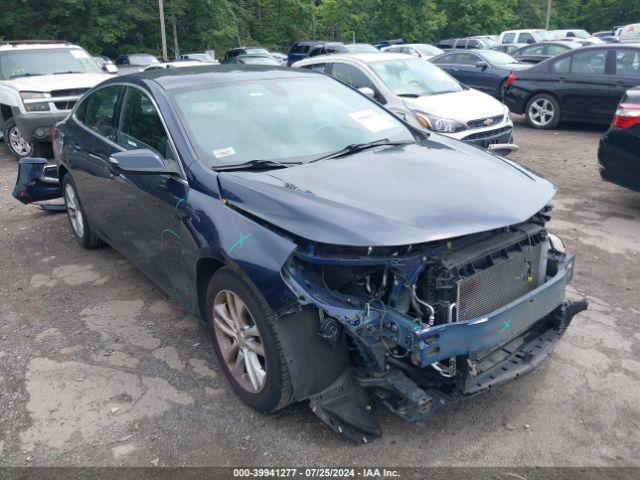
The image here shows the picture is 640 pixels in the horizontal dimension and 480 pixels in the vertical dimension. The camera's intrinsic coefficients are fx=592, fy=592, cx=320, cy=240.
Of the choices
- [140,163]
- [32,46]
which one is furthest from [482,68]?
[140,163]

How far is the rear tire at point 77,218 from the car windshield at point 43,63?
535cm

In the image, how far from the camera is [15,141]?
1004 centimetres

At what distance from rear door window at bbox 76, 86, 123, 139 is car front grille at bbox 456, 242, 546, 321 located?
3.04 meters

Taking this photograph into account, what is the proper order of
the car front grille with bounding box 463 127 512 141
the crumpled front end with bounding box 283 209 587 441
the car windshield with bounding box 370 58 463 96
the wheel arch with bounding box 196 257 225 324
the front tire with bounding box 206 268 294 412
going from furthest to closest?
the car windshield with bounding box 370 58 463 96 < the car front grille with bounding box 463 127 512 141 < the wheel arch with bounding box 196 257 225 324 < the front tire with bounding box 206 268 294 412 < the crumpled front end with bounding box 283 209 587 441

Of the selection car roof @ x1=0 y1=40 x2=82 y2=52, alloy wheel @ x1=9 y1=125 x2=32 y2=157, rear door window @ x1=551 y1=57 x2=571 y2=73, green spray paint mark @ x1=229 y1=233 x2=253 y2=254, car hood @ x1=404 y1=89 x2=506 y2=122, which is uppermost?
car roof @ x1=0 y1=40 x2=82 y2=52

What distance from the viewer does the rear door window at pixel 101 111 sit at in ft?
15.0

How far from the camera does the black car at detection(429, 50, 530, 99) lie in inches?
553

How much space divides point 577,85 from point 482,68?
4067 mm

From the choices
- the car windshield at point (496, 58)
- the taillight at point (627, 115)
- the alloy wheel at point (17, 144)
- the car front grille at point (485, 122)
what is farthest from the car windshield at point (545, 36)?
the alloy wheel at point (17, 144)

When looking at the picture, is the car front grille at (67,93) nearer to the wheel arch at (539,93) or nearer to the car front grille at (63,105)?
the car front grille at (63,105)

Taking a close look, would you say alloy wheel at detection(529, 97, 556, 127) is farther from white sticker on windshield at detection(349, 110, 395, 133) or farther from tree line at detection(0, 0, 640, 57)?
tree line at detection(0, 0, 640, 57)

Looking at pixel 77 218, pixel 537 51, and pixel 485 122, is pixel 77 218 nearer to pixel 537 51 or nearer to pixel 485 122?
pixel 485 122

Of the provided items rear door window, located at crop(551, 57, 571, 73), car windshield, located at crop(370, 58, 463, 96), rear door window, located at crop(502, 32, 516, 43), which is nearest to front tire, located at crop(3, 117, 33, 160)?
car windshield, located at crop(370, 58, 463, 96)

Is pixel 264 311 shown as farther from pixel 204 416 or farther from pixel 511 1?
pixel 511 1
